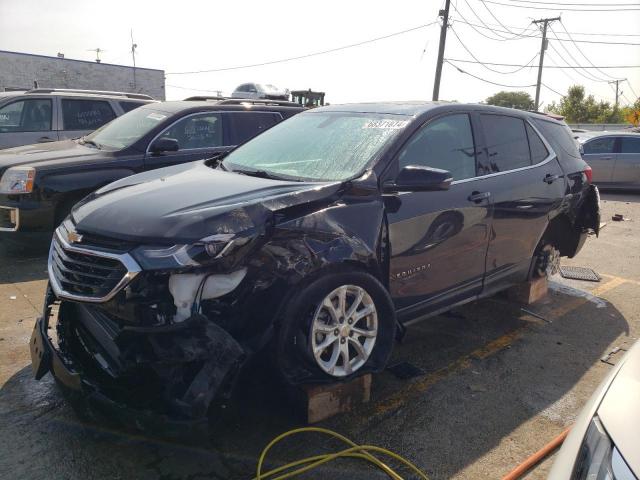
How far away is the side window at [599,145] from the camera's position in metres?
13.1

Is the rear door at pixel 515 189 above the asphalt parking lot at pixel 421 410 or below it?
above

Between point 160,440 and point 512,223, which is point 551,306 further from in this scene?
point 160,440

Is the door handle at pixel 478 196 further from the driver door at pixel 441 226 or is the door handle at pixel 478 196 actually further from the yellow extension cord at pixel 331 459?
the yellow extension cord at pixel 331 459

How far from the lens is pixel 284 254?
106 inches

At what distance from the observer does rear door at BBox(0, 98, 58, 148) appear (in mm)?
8273

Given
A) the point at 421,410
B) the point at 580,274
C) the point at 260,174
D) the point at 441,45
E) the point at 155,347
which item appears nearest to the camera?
the point at 155,347

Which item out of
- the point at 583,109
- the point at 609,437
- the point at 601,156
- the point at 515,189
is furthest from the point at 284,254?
the point at 583,109

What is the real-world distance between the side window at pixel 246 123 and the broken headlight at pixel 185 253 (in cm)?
453

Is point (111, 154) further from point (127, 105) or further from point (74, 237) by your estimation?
point (74, 237)

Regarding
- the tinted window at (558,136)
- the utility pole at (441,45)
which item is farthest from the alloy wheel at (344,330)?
the utility pole at (441,45)

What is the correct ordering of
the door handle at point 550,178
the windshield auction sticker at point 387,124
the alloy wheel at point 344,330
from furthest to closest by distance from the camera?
the door handle at point 550,178, the windshield auction sticker at point 387,124, the alloy wheel at point 344,330

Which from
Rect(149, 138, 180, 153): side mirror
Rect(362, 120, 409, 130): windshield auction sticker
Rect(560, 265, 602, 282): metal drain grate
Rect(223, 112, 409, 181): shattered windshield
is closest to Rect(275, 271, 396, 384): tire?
Rect(223, 112, 409, 181): shattered windshield

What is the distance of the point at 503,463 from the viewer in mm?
2725

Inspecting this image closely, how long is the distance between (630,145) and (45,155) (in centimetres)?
1298
